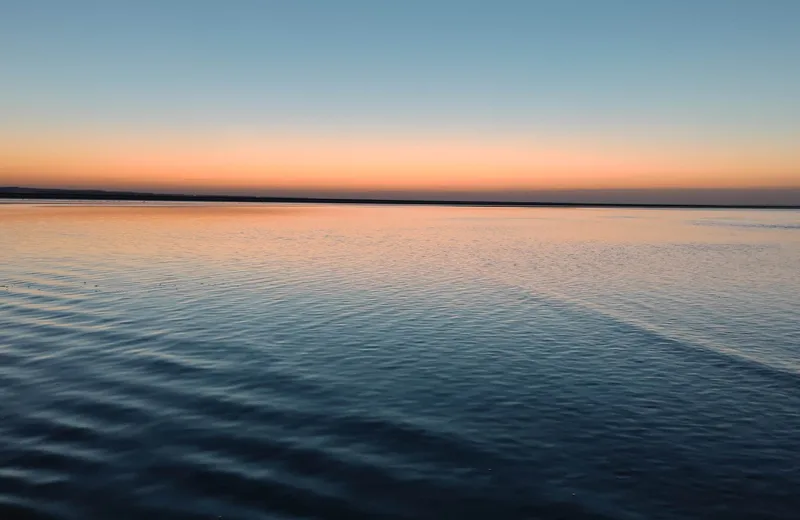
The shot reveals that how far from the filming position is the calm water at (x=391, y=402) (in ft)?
40.6

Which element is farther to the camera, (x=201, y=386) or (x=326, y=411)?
(x=201, y=386)

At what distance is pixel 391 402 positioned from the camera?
18.1 metres

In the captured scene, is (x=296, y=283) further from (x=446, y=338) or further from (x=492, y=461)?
(x=492, y=461)

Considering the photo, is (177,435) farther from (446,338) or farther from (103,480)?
(446,338)

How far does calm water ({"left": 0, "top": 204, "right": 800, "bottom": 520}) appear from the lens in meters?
12.4

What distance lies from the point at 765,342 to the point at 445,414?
1954 cm

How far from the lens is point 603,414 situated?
1758 centimetres

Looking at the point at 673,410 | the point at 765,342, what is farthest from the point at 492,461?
the point at 765,342

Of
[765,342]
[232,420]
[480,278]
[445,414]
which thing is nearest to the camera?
[232,420]

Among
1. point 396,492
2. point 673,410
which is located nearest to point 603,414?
point 673,410

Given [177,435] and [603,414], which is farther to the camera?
[603,414]

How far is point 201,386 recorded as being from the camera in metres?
19.0

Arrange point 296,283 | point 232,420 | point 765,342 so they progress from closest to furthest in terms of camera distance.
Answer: point 232,420 < point 765,342 < point 296,283

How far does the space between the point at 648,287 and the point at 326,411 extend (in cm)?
3600
